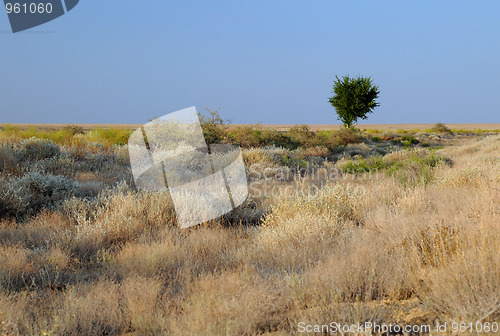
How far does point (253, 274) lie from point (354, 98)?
3731cm

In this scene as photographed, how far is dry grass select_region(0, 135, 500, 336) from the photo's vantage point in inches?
108

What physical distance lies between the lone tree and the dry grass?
34234 mm

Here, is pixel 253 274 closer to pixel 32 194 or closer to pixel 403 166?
pixel 32 194

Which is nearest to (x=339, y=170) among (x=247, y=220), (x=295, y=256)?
(x=247, y=220)

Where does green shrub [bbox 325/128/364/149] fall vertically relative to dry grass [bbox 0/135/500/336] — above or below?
above

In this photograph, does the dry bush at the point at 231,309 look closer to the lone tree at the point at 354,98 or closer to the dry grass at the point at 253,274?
the dry grass at the point at 253,274

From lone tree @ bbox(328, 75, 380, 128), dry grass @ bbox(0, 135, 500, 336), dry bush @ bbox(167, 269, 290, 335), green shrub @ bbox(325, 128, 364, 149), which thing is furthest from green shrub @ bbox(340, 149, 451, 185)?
lone tree @ bbox(328, 75, 380, 128)

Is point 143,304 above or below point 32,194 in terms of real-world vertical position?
below

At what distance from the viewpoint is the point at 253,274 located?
3635mm

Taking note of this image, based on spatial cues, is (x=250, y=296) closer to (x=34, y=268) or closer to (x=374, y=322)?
(x=374, y=322)

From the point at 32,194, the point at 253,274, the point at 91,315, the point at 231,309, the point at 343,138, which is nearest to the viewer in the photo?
the point at 231,309

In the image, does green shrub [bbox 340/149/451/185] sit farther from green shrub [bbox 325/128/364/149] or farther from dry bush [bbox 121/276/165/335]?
green shrub [bbox 325/128/364/149]

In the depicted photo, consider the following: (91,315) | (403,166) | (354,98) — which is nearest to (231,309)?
(91,315)

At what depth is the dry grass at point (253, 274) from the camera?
9.02 feet
